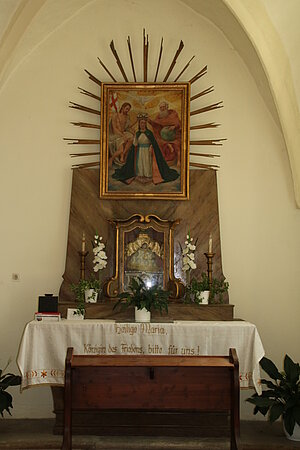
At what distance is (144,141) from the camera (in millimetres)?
7695

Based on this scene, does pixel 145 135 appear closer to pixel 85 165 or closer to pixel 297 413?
pixel 85 165

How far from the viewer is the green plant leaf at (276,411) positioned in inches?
242

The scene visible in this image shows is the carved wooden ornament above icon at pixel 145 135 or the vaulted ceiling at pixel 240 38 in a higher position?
the vaulted ceiling at pixel 240 38

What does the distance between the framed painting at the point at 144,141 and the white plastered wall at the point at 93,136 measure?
0.29 metres

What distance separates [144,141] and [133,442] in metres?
3.44

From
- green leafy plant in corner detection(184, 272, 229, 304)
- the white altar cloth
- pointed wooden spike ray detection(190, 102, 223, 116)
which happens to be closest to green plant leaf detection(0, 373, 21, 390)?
the white altar cloth

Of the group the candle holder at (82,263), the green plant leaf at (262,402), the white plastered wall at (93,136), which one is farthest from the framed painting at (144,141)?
the green plant leaf at (262,402)

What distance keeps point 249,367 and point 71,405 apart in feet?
6.56

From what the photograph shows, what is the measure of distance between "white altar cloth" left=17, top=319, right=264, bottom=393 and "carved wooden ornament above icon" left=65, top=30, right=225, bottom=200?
1.82 meters

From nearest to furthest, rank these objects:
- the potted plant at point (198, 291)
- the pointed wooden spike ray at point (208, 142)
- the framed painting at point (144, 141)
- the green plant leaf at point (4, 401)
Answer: the green plant leaf at point (4, 401), the potted plant at point (198, 291), the framed painting at point (144, 141), the pointed wooden spike ray at point (208, 142)

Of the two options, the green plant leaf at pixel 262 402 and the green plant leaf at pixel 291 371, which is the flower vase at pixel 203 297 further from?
the green plant leaf at pixel 262 402

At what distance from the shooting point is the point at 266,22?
657 cm

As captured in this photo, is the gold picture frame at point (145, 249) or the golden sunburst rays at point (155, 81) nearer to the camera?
the gold picture frame at point (145, 249)

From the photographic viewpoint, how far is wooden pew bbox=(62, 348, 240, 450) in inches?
203
